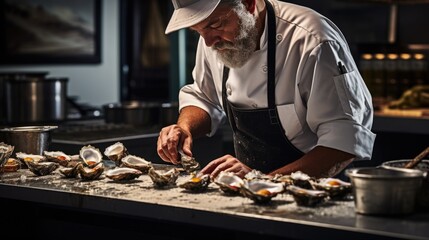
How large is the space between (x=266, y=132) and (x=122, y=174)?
0.77 metres

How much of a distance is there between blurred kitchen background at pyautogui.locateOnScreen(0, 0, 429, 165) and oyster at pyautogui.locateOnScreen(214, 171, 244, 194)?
1.88 metres

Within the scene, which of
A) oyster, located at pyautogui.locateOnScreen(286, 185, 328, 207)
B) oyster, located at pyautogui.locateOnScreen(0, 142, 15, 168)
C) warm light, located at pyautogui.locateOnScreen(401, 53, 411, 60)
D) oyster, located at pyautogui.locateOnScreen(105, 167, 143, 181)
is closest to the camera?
oyster, located at pyautogui.locateOnScreen(286, 185, 328, 207)

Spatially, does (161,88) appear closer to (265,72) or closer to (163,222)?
(265,72)

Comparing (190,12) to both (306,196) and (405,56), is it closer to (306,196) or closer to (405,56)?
(306,196)

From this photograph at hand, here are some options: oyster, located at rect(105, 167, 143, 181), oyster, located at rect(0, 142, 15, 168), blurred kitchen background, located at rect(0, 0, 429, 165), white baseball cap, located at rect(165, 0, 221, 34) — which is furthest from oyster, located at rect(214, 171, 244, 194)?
blurred kitchen background, located at rect(0, 0, 429, 165)

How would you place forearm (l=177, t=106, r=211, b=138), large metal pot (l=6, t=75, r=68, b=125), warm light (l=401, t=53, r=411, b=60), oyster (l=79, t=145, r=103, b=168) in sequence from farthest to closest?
1. warm light (l=401, t=53, r=411, b=60)
2. large metal pot (l=6, t=75, r=68, b=125)
3. forearm (l=177, t=106, r=211, b=138)
4. oyster (l=79, t=145, r=103, b=168)

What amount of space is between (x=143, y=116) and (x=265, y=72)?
2318 millimetres

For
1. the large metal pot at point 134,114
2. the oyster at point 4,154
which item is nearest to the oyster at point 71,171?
the oyster at point 4,154

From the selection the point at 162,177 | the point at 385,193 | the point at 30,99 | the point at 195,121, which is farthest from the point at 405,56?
the point at 385,193

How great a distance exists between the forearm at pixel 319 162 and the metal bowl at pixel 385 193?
69 cm

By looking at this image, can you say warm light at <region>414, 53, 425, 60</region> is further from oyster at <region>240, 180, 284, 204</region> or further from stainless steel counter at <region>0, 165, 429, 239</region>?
oyster at <region>240, 180, 284, 204</region>

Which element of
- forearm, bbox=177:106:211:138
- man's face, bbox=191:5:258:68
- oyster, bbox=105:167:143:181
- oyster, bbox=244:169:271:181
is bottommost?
oyster, bbox=105:167:143:181

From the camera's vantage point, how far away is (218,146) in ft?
17.1

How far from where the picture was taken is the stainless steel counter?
208cm
